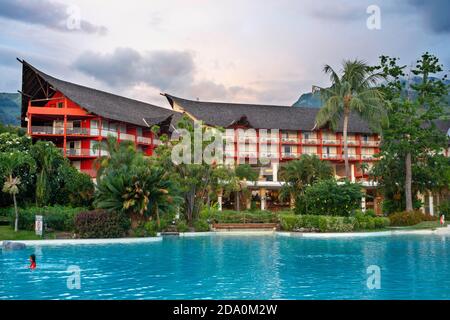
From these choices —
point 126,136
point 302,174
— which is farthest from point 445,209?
point 126,136

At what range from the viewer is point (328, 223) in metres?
30.8

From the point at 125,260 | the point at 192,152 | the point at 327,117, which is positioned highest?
the point at 327,117

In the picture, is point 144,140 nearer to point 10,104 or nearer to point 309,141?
point 309,141

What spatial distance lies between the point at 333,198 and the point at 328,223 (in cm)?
222

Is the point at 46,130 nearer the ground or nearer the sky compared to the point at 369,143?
nearer the ground

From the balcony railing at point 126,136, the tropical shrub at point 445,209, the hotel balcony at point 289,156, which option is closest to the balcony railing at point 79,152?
the balcony railing at point 126,136

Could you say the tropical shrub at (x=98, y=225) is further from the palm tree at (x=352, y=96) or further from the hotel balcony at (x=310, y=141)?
the hotel balcony at (x=310, y=141)

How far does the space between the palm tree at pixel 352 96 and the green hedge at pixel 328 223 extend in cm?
611

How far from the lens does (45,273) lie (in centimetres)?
1543

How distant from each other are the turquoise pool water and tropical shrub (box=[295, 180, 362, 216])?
26.0 feet

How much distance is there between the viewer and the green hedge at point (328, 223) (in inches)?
1216
